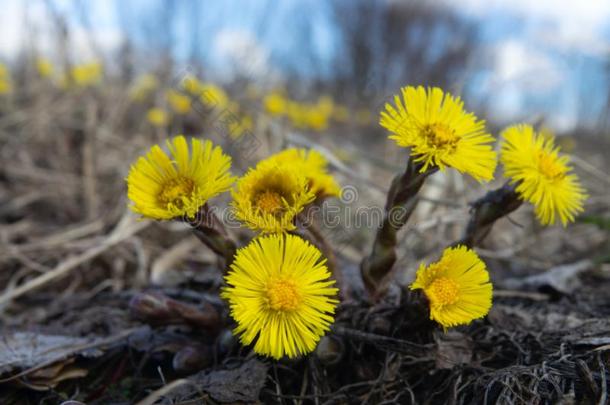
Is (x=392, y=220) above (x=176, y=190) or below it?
above

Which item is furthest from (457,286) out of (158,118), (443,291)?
(158,118)

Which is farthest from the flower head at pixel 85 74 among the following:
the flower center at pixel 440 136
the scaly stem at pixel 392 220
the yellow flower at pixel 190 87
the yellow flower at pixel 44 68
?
the flower center at pixel 440 136

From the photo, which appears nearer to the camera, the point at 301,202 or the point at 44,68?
the point at 301,202

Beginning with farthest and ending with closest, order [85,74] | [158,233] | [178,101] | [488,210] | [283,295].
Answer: [85,74] → [178,101] → [158,233] → [488,210] → [283,295]

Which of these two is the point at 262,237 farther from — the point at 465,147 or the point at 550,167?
the point at 550,167

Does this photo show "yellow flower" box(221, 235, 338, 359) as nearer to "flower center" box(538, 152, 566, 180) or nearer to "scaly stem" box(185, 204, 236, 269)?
"scaly stem" box(185, 204, 236, 269)

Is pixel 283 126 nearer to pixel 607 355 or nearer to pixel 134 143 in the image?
pixel 134 143

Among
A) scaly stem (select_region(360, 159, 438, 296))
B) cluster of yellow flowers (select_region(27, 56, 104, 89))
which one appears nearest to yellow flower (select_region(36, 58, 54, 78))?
cluster of yellow flowers (select_region(27, 56, 104, 89))
